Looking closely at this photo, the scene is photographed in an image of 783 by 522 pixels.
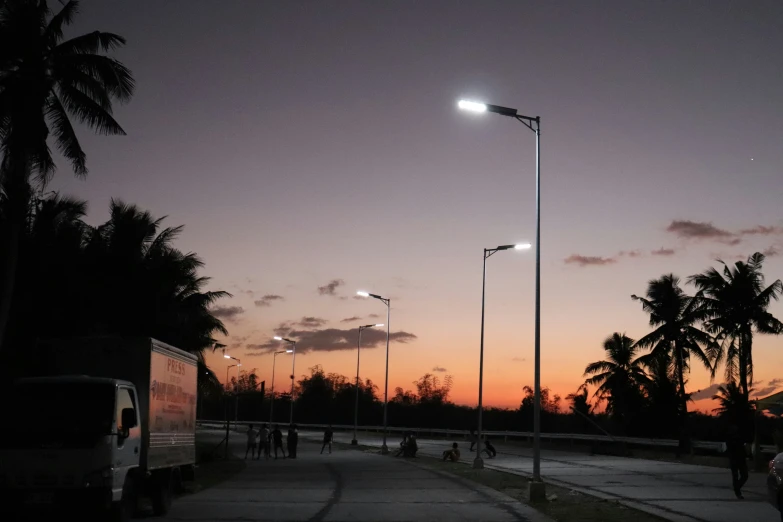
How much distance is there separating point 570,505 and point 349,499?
5.31 m

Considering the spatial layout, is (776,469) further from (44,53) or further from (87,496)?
(44,53)

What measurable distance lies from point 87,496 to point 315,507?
6628mm

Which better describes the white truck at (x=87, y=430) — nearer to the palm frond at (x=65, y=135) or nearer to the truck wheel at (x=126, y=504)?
the truck wheel at (x=126, y=504)

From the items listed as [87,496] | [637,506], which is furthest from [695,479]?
[87,496]

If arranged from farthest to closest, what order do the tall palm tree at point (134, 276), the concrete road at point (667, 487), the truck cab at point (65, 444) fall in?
1. the tall palm tree at point (134, 276)
2. the concrete road at point (667, 487)
3. the truck cab at point (65, 444)

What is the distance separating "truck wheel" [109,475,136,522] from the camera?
13570 mm

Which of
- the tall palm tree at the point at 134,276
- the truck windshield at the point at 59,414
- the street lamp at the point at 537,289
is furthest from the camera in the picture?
the tall palm tree at the point at 134,276

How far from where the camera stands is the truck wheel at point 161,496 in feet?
54.3

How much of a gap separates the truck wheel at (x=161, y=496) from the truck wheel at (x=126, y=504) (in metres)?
1.47

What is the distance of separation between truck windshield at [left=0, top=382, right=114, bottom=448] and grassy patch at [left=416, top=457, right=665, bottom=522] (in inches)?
345

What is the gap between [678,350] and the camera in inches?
2274

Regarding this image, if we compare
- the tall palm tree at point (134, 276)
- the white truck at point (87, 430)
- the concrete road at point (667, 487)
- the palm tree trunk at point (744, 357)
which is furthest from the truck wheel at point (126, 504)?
the palm tree trunk at point (744, 357)

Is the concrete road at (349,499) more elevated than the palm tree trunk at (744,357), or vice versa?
the palm tree trunk at (744,357)

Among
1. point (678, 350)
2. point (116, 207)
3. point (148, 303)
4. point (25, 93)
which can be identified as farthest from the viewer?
point (678, 350)
